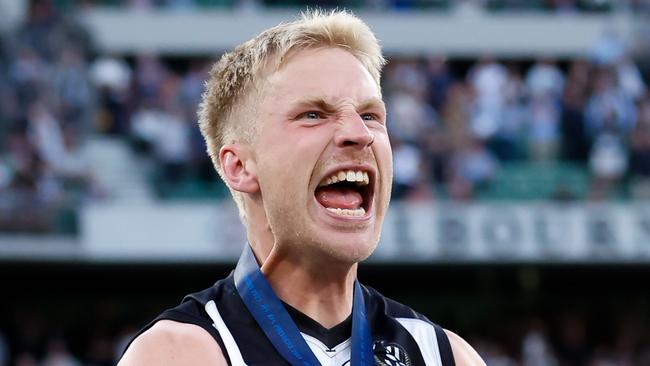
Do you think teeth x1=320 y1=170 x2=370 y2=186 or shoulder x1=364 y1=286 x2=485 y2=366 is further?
shoulder x1=364 y1=286 x2=485 y2=366

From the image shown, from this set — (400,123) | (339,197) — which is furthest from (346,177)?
(400,123)

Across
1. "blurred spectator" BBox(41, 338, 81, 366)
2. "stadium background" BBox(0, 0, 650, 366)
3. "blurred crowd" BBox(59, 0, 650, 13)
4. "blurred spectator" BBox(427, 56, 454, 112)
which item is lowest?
"blurred spectator" BBox(41, 338, 81, 366)

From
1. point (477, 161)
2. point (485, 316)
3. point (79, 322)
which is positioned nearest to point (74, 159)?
point (79, 322)

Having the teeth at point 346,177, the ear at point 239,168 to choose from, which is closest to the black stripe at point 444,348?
the teeth at point 346,177

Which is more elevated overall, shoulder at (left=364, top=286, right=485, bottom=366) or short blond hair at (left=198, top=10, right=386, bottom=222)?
short blond hair at (left=198, top=10, right=386, bottom=222)

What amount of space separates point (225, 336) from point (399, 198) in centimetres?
1175

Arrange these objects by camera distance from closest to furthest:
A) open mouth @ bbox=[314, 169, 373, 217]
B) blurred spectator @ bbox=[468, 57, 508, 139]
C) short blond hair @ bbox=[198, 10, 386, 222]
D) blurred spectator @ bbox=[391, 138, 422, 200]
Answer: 1. open mouth @ bbox=[314, 169, 373, 217]
2. short blond hair @ bbox=[198, 10, 386, 222]
3. blurred spectator @ bbox=[391, 138, 422, 200]
4. blurred spectator @ bbox=[468, 57, 508, 139]

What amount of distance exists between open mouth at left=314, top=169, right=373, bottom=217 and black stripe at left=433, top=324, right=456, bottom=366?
1.32 feet

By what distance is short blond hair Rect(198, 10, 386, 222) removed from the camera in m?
3.35

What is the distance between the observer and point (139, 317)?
1706 cm

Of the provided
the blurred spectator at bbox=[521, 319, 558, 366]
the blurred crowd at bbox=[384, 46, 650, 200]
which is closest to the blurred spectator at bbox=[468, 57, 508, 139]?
the blurred crowd at bbox=[384, 46, 650, 200]

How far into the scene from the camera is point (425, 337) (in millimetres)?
3473

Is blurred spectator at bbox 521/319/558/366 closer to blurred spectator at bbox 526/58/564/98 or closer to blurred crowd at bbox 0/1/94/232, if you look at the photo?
blurred spectator at bbox 526/58/564/98

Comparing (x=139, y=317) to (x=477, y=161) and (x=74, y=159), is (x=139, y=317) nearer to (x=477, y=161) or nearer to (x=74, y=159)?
(x=74, y=159)
